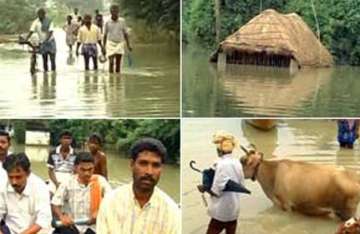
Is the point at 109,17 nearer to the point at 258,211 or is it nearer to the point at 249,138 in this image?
the point at 249,138

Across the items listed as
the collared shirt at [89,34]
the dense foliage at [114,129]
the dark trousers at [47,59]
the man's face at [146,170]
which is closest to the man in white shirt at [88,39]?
the collared shirt at [89,34]

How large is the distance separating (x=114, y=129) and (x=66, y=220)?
52 centimetres

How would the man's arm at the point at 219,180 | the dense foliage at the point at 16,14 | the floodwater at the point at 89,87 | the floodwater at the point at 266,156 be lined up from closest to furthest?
the man's arm at the point at 219,180 < the floodwater at the point at 266,156 < the floodwater at the point at 89,87 < the dense foliage at the point at 16,14

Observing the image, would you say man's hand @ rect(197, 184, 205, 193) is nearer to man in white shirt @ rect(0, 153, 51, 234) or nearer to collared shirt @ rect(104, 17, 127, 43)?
man in white shirt @ rect(0, 153, 51, 234)

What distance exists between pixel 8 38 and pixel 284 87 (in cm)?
145

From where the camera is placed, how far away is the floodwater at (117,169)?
3.57 m

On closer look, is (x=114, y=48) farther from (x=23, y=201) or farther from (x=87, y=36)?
(x=23, y=201)

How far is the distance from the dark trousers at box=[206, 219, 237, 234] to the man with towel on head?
1028mm

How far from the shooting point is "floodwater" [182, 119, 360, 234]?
365 cm

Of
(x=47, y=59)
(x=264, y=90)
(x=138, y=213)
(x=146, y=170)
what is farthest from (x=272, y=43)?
(x=138, y=213)

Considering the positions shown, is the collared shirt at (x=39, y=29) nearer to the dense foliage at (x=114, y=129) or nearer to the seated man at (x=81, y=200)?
the dense foliage at (x=114, y=129)

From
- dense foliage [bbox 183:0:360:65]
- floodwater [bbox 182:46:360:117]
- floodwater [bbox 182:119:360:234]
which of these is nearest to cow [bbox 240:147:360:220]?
floodwater [bbox 182:119:360:234]

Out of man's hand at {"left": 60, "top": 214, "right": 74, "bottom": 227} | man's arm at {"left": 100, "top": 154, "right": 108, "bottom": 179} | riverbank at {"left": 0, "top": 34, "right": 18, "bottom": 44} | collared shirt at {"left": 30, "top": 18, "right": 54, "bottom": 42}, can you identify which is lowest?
man's hand at {"left": 60, "top": 214, "right": 74, "bottom": 227}

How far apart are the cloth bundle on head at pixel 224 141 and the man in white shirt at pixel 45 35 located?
0.97 m
